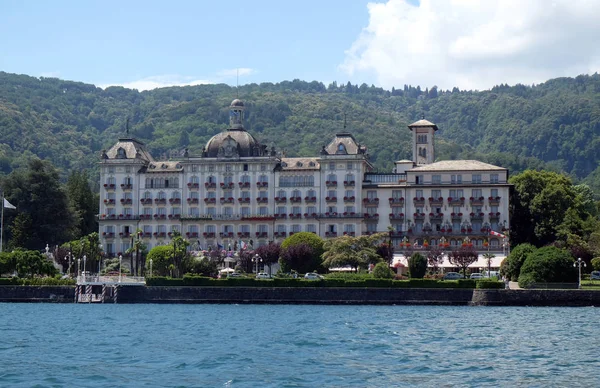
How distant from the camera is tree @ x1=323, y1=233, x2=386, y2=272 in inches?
4075

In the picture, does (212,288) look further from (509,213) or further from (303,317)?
(509,213)

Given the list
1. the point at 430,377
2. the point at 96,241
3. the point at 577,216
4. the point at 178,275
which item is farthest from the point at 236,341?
the point at 577,216

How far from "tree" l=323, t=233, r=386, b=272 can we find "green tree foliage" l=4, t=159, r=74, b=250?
A: 36772 mm

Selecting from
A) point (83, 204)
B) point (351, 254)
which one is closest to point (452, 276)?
point (351, 254)

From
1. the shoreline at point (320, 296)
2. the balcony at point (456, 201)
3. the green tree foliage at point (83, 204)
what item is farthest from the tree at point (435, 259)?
the green tree foliage at point (83, 204)

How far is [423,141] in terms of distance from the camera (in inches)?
5285

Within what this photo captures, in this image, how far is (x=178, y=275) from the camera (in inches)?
4117

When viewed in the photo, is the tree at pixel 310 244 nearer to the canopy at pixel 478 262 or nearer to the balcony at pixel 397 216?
the canopy at pixel 478 262

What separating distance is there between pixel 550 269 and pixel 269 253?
3522 centimetres

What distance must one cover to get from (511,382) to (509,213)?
3217 inches

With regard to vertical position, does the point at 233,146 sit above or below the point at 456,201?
above

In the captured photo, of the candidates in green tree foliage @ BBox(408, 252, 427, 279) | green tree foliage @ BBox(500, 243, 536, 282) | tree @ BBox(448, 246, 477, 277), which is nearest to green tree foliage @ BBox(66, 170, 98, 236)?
tree @ BBox(448, 246, 477, 277)

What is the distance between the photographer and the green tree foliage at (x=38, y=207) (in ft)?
403

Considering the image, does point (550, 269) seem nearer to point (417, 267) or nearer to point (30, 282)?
point (417, 267)
